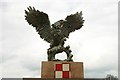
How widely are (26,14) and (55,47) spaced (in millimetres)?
1261

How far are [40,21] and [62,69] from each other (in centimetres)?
154

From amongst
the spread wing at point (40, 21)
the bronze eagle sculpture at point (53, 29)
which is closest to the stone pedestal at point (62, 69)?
the bronze eagle sculpture at point (53, 29)

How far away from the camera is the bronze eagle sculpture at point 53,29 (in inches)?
389

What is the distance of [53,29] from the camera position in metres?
10.0

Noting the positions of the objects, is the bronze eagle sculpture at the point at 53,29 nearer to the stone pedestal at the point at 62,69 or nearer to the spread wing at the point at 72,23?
the spread wing at the point at 72,23

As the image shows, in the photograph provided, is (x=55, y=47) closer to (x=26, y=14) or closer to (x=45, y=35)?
(x=45, y=35)

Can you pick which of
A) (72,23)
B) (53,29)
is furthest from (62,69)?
(72,23)

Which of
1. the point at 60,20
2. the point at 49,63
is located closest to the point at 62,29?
the point at 60,20

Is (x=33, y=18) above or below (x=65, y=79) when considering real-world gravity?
above

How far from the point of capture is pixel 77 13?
10.5 metres

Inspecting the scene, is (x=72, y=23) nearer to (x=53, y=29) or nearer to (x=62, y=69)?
(x=53, y=29)

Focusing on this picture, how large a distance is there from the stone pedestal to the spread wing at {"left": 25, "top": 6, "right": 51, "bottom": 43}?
0.79 metres

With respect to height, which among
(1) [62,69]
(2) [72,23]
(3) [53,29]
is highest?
(2) [72,23]

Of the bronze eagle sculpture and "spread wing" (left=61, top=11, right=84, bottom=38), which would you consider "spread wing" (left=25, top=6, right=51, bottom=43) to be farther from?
"spread wing" (left=61, top=11, right=84, bottom=38)
